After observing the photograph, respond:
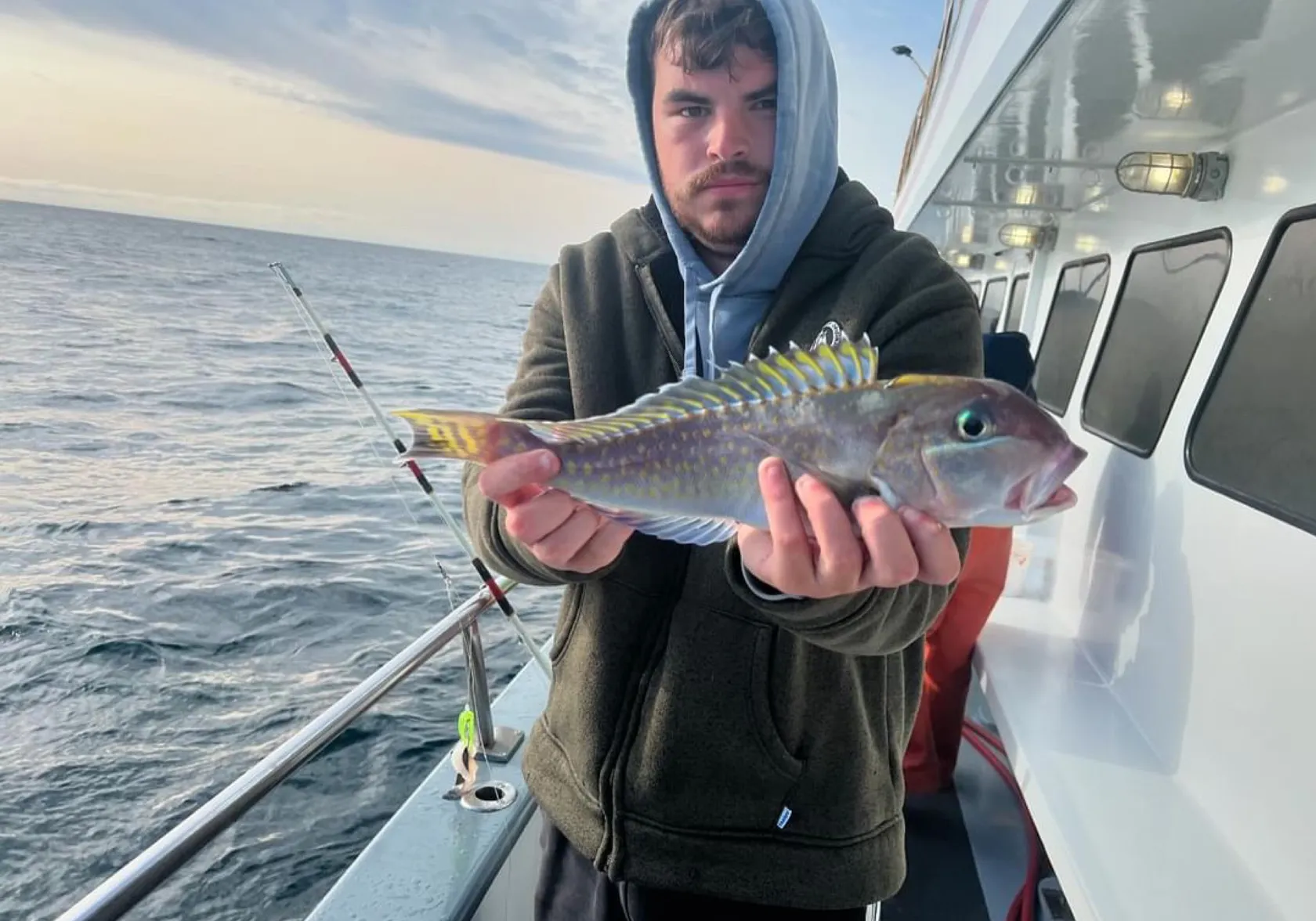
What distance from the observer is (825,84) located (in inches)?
93.5

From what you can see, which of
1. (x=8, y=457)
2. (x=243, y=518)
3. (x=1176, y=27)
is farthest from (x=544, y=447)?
(x=8, y=457)

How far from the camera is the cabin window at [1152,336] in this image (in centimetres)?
414

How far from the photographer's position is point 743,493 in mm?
1963

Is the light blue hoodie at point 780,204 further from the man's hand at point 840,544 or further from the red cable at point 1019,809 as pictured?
the red cable at point 1019,809

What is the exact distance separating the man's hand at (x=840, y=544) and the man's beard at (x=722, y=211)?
2.82 feet

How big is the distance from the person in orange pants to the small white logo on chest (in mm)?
2479

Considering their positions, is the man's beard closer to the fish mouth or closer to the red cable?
the fish mouth

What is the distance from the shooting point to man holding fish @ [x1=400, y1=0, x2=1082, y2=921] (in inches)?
70.3

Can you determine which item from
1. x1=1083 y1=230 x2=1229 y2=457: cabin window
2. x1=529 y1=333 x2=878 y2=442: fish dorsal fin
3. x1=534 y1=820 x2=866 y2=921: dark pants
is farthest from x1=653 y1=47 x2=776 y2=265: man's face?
x1=1083 y1=230 x2=1229 y2=457: cabin window

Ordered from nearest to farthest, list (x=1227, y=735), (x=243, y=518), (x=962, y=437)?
(x=962, y=437) → (x=1227, y=735) → (x=243, y=518)

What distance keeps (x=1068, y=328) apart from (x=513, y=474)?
6.31 meters

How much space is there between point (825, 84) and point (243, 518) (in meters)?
11.9

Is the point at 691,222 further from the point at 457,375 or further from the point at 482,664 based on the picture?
the point at 457,375

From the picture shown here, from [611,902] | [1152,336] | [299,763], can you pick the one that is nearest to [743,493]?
[611,902]
